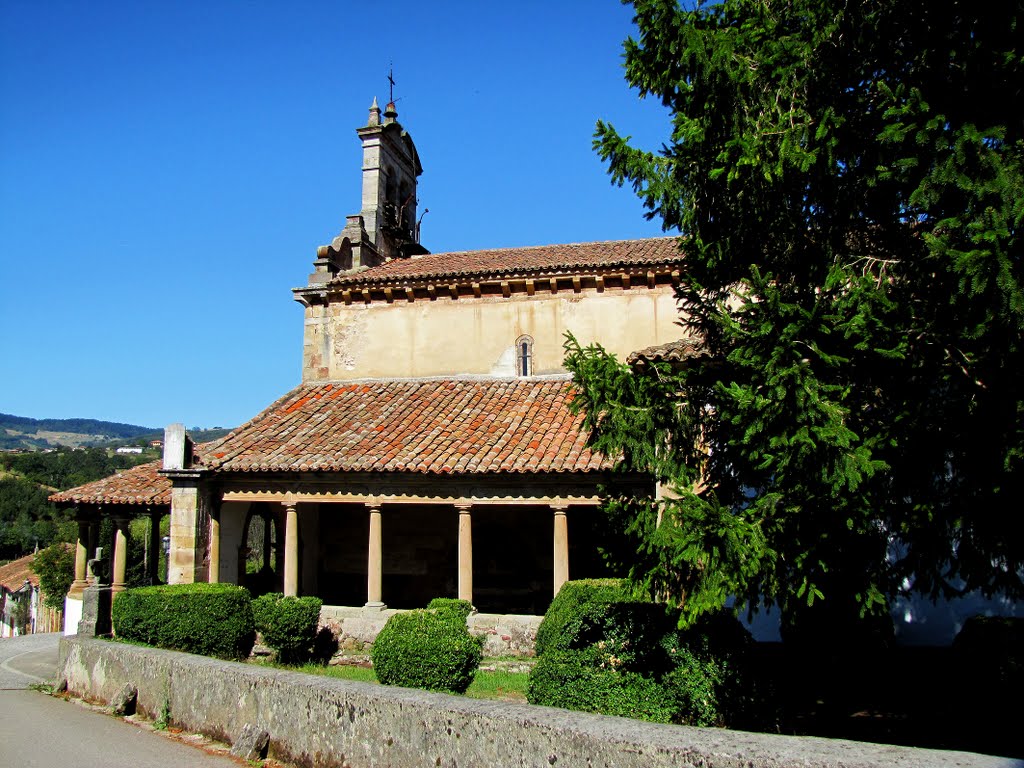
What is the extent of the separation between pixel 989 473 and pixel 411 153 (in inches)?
730

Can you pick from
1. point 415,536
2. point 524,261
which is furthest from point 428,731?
point 524,261

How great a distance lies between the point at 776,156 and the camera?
6.94 meters

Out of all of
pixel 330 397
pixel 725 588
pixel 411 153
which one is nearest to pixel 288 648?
pixel 330 397

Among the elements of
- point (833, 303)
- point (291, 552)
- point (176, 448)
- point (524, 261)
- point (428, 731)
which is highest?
point (524, 261)

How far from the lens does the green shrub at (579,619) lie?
7.82 metres

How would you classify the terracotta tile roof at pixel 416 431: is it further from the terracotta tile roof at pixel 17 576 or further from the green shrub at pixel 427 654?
the terracotta tile roof at pixel 17 576

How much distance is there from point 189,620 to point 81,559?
9.33 meters

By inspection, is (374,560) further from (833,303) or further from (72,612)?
(833,303)

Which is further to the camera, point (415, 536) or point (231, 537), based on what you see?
point (415, 536)

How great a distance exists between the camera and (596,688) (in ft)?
24.6

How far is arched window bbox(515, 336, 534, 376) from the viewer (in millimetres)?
17547

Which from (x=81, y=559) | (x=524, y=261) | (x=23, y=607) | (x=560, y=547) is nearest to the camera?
(x=560, y=547)

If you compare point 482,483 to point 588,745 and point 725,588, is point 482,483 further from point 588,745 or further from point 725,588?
point 588,745

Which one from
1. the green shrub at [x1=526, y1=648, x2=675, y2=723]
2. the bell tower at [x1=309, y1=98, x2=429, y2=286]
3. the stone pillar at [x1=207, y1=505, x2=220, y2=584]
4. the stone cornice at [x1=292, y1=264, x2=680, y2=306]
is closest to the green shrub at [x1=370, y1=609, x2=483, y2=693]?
the green shrub at [x1=526, y1=648, x2=675, y2=723]
